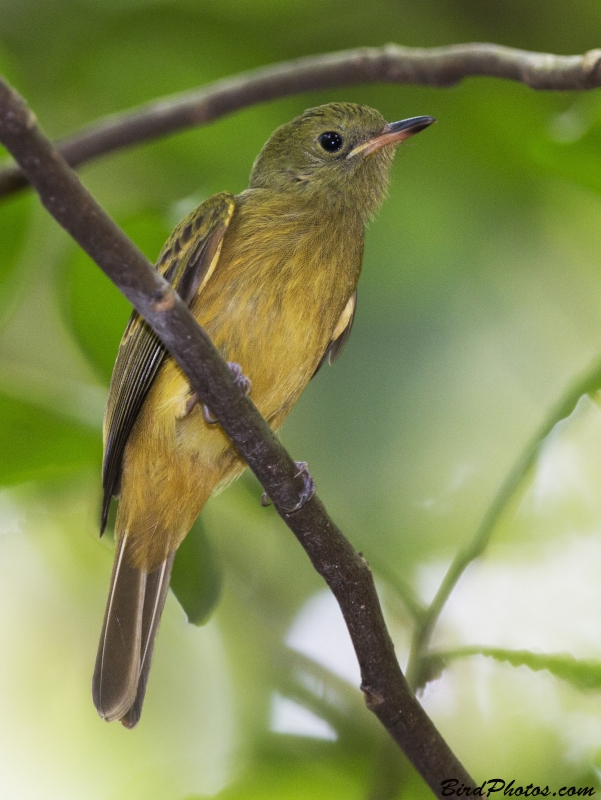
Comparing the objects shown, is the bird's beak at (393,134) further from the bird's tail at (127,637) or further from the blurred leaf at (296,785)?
the blurred leaf at (296,785)

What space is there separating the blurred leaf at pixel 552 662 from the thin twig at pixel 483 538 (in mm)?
44

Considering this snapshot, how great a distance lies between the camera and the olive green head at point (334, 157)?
2674 mm

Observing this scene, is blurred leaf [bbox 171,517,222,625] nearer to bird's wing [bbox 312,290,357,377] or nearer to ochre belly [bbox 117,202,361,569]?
ochre belly [bbox 117,202,361,569]

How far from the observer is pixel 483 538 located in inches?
77.7

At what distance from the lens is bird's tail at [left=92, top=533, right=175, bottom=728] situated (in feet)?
7.38

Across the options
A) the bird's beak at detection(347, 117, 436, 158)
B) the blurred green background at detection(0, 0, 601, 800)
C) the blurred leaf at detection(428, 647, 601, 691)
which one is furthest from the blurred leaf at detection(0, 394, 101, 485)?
the bird's beak at detection(347, 117, 436, 158)

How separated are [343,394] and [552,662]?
183 cm

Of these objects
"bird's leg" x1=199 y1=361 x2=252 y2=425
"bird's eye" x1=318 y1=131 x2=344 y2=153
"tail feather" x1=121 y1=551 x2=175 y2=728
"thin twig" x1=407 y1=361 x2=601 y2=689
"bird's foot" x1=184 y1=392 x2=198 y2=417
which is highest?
"bird's eye" x1=318 y1=131 x2=344 y2=153

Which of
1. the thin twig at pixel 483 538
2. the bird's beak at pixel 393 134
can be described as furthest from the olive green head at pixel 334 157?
the thin twig at pixel 483 538

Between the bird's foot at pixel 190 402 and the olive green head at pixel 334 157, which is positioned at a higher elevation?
the olive green head at pixel 334 157

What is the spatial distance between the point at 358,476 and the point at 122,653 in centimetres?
133

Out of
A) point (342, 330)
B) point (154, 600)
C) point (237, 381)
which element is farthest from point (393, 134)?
point (154, 600)

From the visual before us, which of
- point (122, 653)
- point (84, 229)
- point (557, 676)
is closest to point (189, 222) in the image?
point (122, 653)

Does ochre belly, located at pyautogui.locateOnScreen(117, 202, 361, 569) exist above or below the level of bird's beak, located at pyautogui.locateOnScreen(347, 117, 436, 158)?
below
